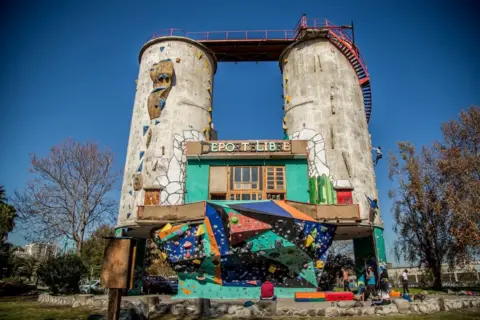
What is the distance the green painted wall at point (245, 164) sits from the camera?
2527 cm

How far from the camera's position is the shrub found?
24.9 metres

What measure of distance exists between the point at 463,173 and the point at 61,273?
3428cm

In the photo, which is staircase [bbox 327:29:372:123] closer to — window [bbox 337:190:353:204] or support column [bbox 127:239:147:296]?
window [bbox 337:190:353:204]

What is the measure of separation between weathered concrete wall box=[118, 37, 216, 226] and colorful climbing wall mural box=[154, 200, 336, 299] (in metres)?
4.56

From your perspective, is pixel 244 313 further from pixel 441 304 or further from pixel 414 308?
pixel 441 304

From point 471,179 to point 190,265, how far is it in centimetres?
2561

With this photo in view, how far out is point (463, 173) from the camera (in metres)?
31.5

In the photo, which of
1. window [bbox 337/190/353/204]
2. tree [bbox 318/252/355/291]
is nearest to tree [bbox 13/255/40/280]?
tree [bbox 318/252/355/291]

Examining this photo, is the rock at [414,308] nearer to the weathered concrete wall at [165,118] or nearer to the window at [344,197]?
the window at [344,197]

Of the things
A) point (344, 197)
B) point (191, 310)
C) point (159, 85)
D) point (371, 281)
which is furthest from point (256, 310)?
point (159, 85)

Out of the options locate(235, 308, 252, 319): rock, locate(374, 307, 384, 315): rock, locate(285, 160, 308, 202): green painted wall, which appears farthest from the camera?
locate(285, 160, 308, 202): green painted wall

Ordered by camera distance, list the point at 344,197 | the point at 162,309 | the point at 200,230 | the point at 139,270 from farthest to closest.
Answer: the point at 139,270 → the point at 344,197 → the point at 200,230 → the point at 162,309

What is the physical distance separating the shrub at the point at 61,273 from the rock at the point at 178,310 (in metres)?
14.3

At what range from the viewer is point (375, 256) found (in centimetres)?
2617
